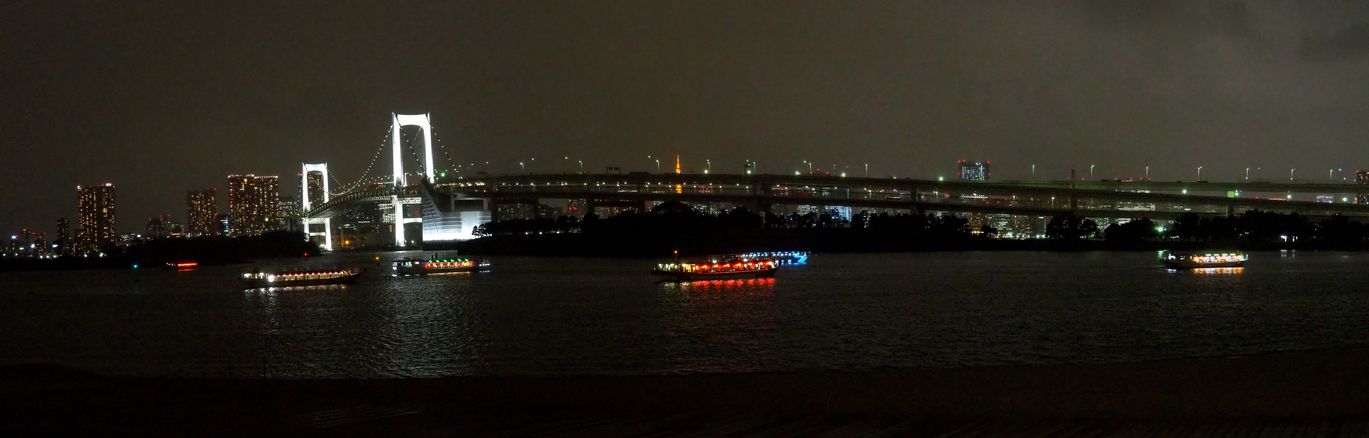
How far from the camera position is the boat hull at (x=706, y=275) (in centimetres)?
3188

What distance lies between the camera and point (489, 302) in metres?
23.2

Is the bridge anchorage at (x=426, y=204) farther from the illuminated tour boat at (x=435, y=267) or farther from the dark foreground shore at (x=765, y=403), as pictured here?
the dark foreground shore at (x=765, y=403)

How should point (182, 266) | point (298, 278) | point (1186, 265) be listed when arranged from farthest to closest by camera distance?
point (182, 266) → point (1186, 265) → point (298, 278)

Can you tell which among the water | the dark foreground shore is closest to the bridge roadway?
the water

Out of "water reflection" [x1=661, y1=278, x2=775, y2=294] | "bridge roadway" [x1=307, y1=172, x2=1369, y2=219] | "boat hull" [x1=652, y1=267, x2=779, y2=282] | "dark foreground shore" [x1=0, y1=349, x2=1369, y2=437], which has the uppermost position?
"bridge roadway" [x1=307, y1=172, x2=1369, y2=219]

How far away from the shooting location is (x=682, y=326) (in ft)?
54.1

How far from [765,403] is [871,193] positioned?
205ft

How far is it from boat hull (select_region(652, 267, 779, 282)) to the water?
282 cm

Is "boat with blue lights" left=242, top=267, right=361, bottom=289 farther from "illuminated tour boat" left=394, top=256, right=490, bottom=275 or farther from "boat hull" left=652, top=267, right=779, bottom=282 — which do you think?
"boat hull" left=652, top=267, right=779, bottom=282

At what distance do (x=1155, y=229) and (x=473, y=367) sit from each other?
60.5 m

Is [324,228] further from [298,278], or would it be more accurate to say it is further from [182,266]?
[298,278]

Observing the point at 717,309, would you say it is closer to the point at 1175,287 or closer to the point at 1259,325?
the point at 1259,325

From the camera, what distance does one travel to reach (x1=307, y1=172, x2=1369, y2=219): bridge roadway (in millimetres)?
63562

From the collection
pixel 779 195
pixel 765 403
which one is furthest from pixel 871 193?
pixel 765 403
